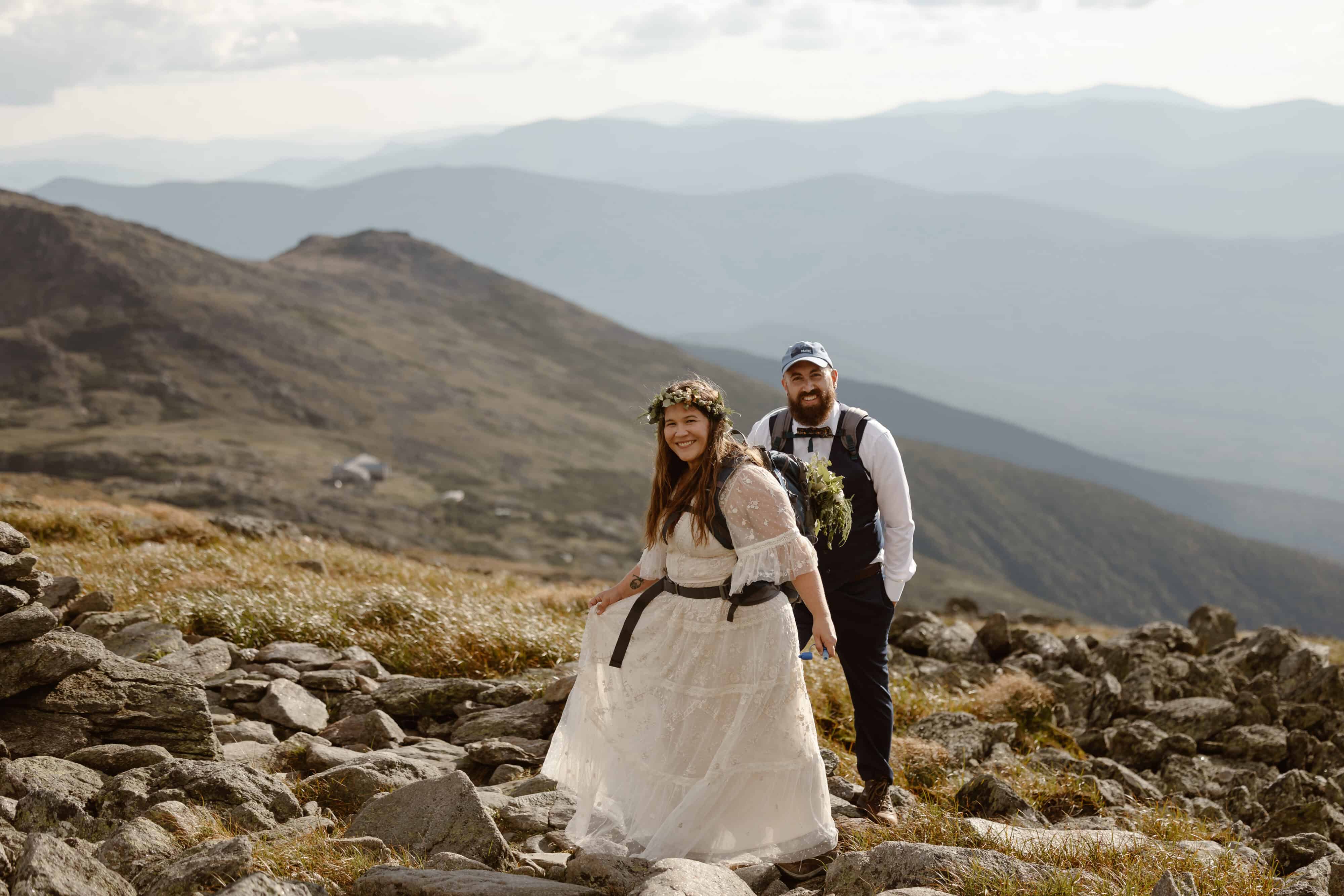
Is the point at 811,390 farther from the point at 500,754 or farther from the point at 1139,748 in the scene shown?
the point at 1139,748

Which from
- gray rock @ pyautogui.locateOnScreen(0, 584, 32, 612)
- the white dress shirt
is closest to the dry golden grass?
gray rock @ pyautogui.locateOnScreen(0, 584, 32, 612)

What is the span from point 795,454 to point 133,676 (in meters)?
4.57

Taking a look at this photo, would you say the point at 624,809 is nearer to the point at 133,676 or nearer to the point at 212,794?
the point at 212,794

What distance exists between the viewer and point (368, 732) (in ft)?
27.2

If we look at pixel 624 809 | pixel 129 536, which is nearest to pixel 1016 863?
pixel 624 809

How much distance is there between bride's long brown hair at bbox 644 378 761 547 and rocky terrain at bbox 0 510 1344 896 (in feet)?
5.68

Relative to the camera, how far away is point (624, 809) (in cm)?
575

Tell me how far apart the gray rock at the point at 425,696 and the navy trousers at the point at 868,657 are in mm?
3730

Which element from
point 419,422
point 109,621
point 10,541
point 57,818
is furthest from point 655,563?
point 419,422

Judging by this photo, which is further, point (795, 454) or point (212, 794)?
point (795, 454)

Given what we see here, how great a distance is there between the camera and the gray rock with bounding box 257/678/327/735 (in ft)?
27.7

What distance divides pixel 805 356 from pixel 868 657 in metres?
1.95

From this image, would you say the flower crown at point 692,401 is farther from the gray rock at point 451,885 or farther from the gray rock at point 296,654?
the gray rock at point 296,654

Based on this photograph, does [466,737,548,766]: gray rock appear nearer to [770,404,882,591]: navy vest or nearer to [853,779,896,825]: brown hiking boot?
[853,779,896,825]: brown hiking boot
